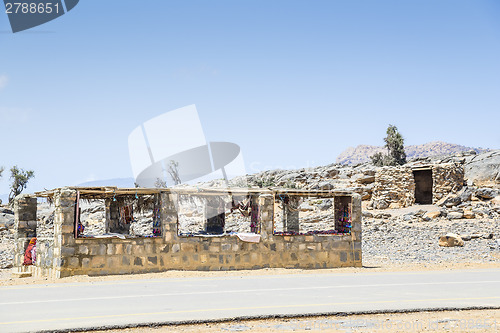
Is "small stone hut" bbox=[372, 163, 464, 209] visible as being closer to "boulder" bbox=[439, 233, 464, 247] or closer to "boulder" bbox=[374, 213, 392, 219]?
"boulder" bbox=[374, 213, 392, 219]

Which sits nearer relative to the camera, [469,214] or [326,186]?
[469,214]

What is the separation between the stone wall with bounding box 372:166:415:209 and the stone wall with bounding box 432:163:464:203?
66.6 inches

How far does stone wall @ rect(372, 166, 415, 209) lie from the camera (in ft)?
123

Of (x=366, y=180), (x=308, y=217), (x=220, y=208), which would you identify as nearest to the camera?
(x=220, y=208)

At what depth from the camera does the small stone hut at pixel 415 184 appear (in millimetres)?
36125

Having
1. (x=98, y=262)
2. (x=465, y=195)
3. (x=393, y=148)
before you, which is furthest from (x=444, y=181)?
(x=98, y=262)

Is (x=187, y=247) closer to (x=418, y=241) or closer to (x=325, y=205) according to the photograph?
(x=418, y=241)

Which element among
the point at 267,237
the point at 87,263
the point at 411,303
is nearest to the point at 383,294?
the point at 411,303

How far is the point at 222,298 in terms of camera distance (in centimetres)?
1054

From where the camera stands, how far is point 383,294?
1104cm

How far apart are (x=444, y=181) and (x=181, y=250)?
24.6m

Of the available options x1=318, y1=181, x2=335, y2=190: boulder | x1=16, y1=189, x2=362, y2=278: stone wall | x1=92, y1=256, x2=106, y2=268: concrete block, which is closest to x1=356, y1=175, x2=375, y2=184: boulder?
x1=318, y1=181, x2=335, y2=190: boulder

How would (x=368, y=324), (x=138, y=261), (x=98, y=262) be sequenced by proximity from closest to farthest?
(x=368, y=324), (x=98, y=262), (x=138, y=261)

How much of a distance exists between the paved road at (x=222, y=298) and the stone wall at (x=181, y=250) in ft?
7.21
